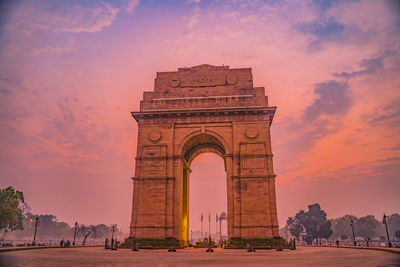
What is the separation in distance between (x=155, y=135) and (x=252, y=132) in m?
10.3

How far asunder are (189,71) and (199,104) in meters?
5.27

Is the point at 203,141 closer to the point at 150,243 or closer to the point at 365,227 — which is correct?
the point at 150,243

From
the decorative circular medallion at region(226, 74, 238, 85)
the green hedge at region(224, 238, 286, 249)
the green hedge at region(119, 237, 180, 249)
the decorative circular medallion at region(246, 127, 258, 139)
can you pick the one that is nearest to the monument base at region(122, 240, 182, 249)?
the green hedge at region(119, 237, 180, 249)

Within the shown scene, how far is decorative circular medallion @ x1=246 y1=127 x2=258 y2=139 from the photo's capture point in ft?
103

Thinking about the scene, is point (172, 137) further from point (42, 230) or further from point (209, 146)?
point (42, 230)

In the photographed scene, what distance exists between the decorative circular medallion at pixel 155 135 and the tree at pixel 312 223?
220 ft

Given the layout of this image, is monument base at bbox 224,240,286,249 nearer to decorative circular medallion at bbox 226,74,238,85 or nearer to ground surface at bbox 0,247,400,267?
ground surface at bbox 0,247,400,267

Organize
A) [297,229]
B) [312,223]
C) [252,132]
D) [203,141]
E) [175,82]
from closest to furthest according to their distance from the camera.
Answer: [252,132], [175,82], [203,141], [312,223], [297,229]

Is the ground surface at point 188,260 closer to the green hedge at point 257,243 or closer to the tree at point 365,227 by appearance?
the green hedge at point 257,243

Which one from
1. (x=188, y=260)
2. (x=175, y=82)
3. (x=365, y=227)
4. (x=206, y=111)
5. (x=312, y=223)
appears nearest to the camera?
(x=188, y=260)

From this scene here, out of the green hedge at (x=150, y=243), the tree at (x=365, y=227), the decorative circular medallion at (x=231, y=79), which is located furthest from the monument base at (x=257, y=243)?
the tree at (x=365, y=227)

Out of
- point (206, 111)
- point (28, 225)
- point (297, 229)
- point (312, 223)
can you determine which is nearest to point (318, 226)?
point (312, 223)

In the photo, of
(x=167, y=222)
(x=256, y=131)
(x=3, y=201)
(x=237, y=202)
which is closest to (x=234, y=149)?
(x=256, y=131)

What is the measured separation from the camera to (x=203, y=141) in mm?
36438
